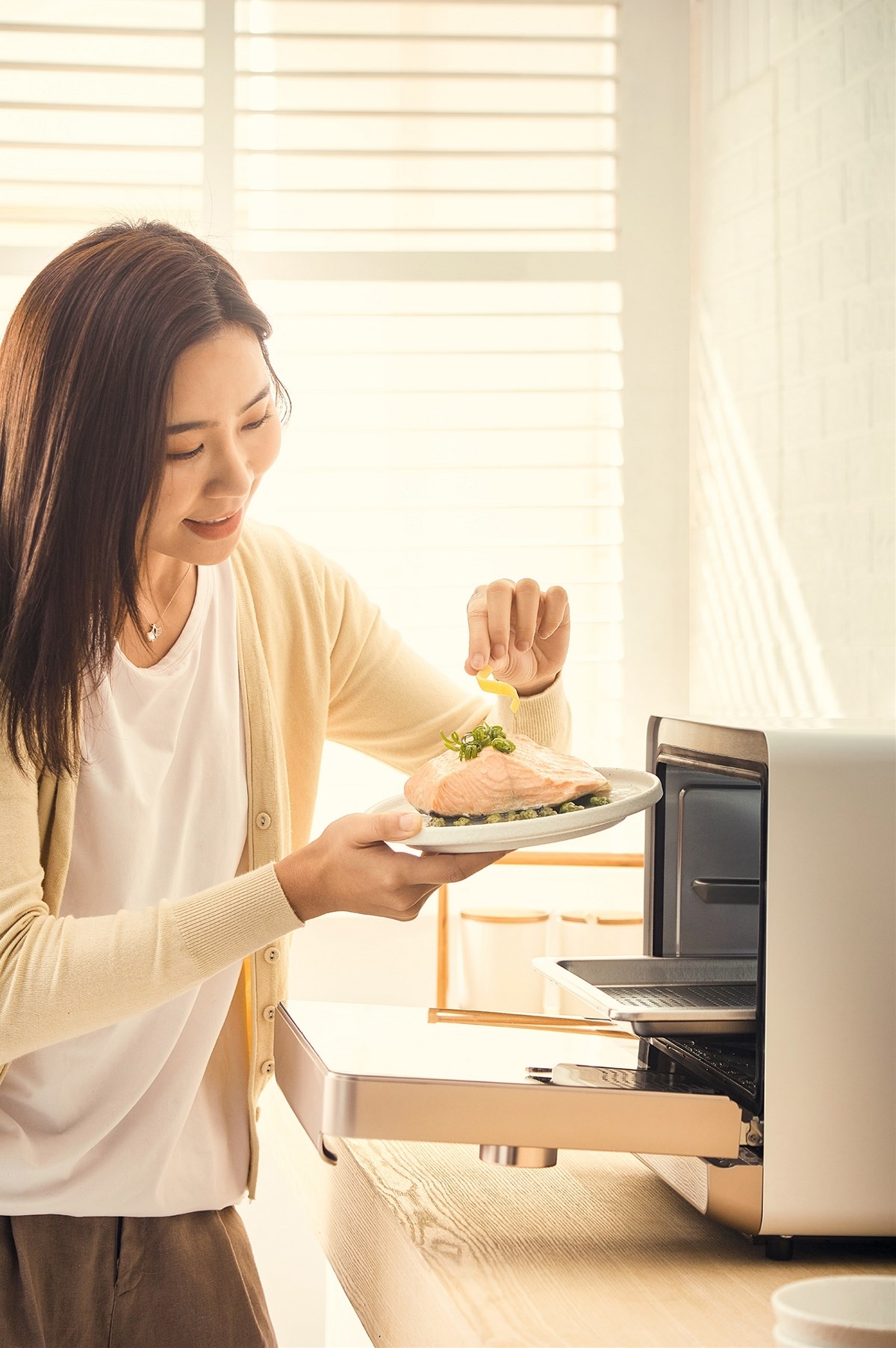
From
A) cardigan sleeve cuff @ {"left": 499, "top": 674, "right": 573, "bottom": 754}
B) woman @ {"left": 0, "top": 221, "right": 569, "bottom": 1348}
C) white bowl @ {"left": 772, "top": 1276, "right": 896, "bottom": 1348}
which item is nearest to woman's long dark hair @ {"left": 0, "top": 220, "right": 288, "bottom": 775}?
woman @ {"left": 0, "top": 221, "right": 569, "bottom": 1348}

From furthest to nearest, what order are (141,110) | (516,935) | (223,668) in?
(141,110) < (516,935) < (223,668)

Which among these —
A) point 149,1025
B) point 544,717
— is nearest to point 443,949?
point 544,717

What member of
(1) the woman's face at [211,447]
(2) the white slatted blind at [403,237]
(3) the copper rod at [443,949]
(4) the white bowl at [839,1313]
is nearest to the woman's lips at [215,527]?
(1) the woman's face at [211,447]

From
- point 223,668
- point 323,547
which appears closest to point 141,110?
point 323,547

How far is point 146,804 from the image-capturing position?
3.65 ft

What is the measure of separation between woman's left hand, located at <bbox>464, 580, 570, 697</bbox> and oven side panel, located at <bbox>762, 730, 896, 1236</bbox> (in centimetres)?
36

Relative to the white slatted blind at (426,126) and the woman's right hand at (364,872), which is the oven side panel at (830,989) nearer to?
the woman's right hand at (364,872)

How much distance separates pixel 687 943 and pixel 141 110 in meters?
1.87

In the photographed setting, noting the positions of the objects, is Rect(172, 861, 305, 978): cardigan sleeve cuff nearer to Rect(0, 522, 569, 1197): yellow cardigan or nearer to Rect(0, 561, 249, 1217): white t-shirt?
Rect(0, 522, 569, 1197): yellow cardigan

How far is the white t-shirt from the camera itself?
3.57ft

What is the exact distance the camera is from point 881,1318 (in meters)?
0.69

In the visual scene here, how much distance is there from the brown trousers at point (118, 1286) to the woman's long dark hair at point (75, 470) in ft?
1.43

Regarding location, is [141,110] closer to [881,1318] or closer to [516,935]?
[516,935]

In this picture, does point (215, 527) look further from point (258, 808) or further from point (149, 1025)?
point (149, 1025)
